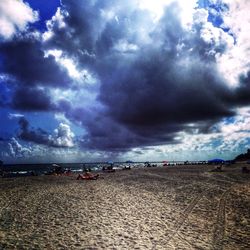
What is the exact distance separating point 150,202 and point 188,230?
6.50m

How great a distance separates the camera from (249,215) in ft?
43.9

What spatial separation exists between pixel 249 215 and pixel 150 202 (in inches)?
245

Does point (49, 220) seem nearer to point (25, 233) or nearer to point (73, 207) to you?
point (25, 233)

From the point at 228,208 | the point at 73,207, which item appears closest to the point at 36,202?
the point at 73,207

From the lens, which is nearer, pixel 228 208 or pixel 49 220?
pixel 49 220

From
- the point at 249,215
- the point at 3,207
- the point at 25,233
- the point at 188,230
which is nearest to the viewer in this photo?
the point at 25,233

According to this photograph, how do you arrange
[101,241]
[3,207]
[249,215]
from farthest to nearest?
[3,207], [249,215], [101,241]

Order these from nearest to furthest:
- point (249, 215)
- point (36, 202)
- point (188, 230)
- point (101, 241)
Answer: point (101, 241) < point (188, 230) < point (249, 215) < point (36, 202)

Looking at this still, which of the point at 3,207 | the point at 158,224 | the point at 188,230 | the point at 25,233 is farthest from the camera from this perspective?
the point at 3,207

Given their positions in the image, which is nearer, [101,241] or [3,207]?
[101,241]

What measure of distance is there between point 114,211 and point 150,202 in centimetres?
385

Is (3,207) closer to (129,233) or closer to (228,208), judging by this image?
(129,233)

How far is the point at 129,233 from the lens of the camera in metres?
9.84

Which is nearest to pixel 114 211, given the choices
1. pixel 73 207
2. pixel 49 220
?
pixel 73 207
